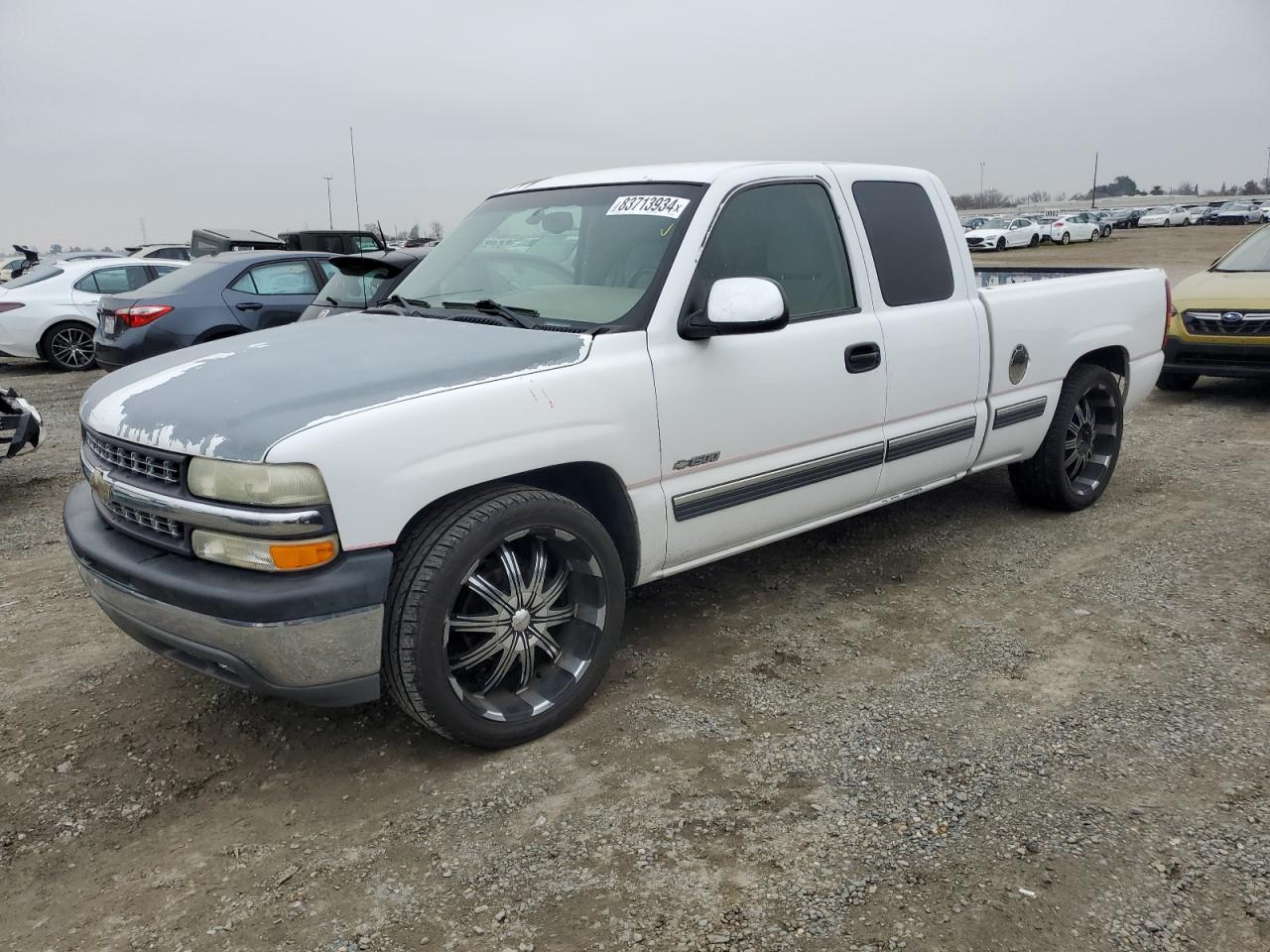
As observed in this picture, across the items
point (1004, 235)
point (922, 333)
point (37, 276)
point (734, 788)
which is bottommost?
point (734, 788)

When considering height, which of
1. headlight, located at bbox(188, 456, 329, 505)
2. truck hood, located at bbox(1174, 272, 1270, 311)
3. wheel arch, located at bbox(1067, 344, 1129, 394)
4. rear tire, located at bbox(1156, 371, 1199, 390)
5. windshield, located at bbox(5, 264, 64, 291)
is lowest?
rear tire, located at bbox(1156, 371, 1199, 390)

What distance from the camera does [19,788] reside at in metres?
2.93

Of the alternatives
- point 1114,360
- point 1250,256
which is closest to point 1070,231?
point 1250,256

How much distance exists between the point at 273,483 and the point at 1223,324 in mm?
8404

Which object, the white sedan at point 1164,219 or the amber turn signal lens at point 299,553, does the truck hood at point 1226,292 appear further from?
the white sedan at point 1164,219

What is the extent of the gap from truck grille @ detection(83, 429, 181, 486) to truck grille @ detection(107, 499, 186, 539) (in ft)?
0.37

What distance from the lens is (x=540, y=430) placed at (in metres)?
2.93

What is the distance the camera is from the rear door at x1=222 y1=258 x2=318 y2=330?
939 cm

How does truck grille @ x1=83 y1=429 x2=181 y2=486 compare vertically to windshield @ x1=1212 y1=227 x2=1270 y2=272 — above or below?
below

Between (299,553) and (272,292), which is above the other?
(272,292)

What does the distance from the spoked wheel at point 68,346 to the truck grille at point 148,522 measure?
35.6ft

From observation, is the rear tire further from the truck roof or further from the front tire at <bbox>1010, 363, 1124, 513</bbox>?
the truck roof

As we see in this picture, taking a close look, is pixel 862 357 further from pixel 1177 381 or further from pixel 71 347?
pixel 71 347

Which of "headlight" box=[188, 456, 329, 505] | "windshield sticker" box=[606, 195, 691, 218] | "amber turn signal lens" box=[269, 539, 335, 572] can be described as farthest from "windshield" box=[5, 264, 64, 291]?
"amber turn signal lens" box=[269, 539, 335, 572]
